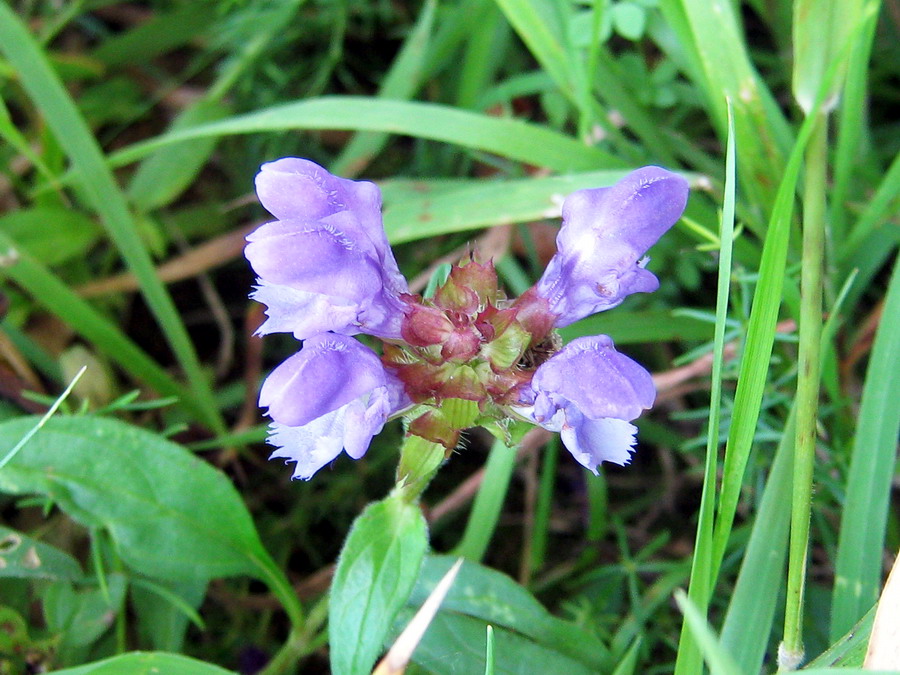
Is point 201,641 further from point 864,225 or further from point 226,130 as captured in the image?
point 864,225

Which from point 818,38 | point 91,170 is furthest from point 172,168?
point 818,38

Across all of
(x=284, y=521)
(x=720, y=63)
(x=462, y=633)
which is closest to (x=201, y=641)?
(x=284, y=521)

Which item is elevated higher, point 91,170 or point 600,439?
point 91,170

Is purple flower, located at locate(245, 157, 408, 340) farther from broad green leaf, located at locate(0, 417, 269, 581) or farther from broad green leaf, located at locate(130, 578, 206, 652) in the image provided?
broad green leaf, located at locate(130, 578, 206, 652)

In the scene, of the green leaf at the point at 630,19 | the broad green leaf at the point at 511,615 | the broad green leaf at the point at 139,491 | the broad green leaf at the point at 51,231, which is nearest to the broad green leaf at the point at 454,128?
the green leaf at the point at 630,19

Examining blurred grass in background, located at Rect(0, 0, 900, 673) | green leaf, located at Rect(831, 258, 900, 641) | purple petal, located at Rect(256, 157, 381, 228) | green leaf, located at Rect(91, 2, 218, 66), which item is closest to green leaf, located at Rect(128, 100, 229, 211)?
blurred grass in background, located at Rect(0, 0, 900, 673)

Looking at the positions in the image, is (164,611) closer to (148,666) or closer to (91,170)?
(148,666)
